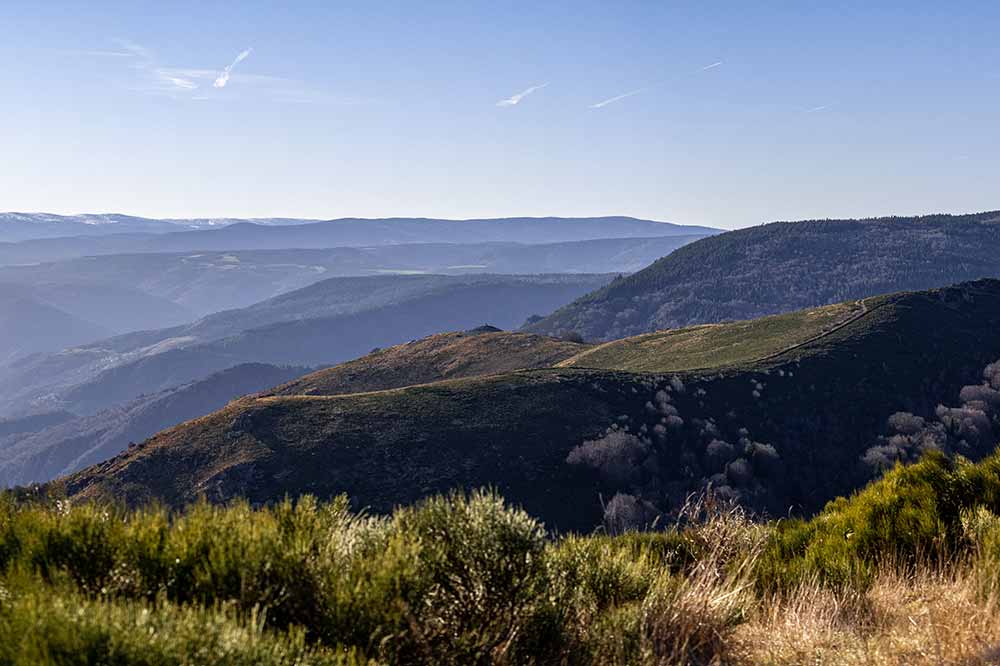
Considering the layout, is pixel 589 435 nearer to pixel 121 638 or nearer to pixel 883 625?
pixel 883 625

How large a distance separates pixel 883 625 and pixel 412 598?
4765 millimetres

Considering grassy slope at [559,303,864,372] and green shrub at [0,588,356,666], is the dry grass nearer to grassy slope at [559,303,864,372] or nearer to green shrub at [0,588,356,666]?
green shrub at [0,588,356,666]

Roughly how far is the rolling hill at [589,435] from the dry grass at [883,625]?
75.2 metres

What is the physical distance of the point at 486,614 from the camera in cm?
604

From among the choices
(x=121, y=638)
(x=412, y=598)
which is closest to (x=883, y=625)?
(x=412, y=598)

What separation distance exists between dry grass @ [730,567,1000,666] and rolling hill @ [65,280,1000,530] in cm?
7521

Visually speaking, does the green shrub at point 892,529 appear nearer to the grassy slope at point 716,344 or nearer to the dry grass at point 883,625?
the dry grass at point 883,625

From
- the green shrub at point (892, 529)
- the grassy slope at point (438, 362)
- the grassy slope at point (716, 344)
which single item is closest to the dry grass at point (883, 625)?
the green shrub at point (892, 529)

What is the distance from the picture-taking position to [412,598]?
A: 219 inches

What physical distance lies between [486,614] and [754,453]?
99.0 metres

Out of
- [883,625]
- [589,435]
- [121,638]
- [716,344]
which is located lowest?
[589,435]

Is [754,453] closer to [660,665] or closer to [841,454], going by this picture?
[841,454]

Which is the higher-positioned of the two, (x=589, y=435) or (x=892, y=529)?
(x=892, y=529)

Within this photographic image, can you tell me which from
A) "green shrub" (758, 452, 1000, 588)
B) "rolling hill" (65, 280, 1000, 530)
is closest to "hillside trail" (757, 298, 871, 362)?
"rolling hill" (65, 280, 1000, 530)
